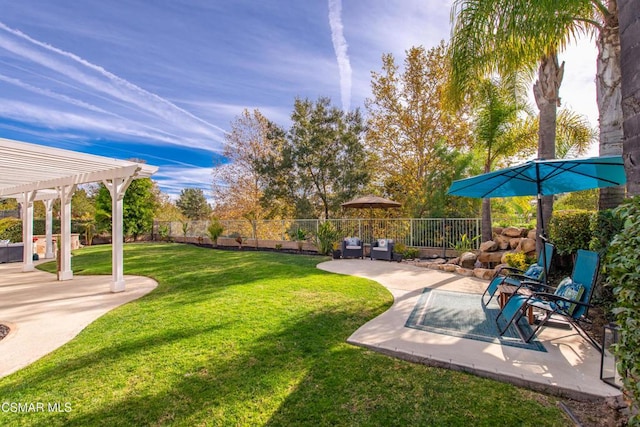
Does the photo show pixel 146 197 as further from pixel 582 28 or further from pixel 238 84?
pixel 582 28

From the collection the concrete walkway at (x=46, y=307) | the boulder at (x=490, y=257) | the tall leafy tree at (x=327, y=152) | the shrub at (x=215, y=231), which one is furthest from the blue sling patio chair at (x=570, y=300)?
the shrub at (x=215, y=231)

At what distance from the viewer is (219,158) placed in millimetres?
22922

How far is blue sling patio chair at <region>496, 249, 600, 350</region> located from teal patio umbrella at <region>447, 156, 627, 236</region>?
1369 millimetres

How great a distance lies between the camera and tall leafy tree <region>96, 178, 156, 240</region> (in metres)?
19.5

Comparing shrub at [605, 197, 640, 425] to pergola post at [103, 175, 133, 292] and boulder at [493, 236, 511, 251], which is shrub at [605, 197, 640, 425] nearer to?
boulder at [493, 236, 511, 251]

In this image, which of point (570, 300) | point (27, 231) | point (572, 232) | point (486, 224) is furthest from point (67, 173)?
point (486, 224)

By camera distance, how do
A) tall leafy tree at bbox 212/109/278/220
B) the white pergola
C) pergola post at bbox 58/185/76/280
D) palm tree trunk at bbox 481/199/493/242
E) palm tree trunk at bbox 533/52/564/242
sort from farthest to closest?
tall leafy tree at bbox 212/109/278/220
palm tree trunk at bbox 481/199/493/242
pergola post at bbox 58/185/76/280
palm tree trunk at bbox 533/52/564/242
the white pergola

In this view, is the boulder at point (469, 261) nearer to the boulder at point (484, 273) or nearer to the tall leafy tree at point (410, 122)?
the boulder at point (484, 273)

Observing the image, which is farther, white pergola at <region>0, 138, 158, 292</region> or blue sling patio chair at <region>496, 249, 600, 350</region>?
white pergola at <region>0, 138, 158, 292</region>

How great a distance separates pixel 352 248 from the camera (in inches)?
437

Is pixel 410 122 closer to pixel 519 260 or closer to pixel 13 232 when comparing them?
pixel 519 260

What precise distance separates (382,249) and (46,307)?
9.06 m

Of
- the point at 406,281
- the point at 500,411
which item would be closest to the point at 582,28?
the point at 406,281

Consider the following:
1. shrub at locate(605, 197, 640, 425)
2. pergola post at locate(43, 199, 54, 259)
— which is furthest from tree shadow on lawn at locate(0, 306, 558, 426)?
pergola post at locate(43, 199, 54, 259)
